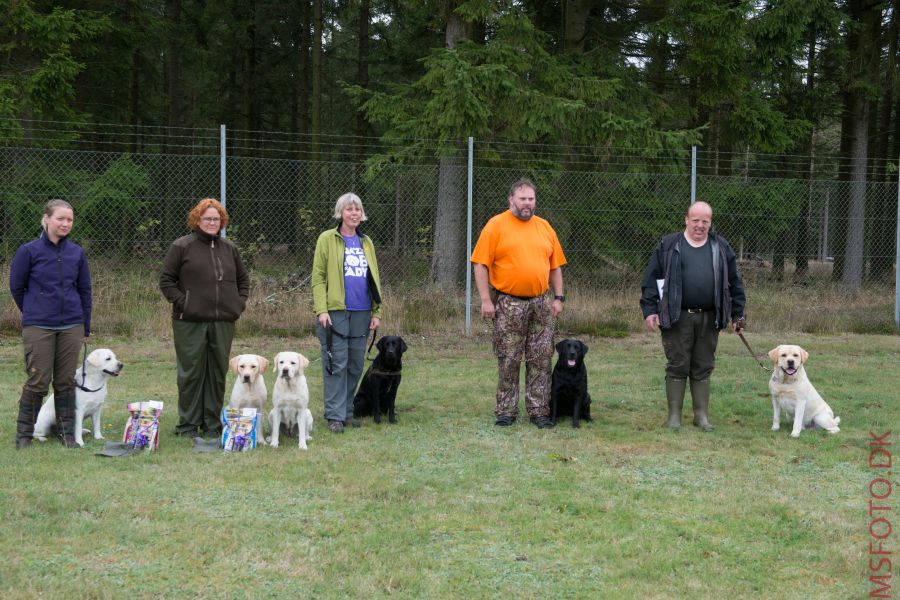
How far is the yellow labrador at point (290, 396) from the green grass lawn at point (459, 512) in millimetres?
155

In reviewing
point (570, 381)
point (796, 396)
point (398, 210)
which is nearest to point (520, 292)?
point (570, 381)

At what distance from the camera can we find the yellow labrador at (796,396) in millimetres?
6016

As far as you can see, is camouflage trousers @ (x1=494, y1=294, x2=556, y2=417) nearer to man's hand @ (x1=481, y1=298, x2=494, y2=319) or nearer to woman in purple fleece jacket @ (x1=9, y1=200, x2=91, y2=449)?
man's hand @ (x1=481, y1=298, x2=494, y2=319)

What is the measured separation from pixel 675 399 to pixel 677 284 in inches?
36.0

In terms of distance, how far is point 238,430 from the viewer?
17.6 feet

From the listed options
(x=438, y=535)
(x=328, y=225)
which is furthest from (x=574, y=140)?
(x=438, y=535)

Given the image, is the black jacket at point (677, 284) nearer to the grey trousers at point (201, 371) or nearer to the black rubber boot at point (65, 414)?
the grey trousers at point (201, 371)

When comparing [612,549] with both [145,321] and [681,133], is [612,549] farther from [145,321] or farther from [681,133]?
[681,133]

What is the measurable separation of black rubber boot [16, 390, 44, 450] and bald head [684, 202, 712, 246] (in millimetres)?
4750

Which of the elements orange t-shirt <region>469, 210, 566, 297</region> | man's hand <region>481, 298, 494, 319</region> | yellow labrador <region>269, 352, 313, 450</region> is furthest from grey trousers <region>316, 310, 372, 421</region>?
orange t-shirt <region>469, 210, 566, 297</region>

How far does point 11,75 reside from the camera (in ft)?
44.0

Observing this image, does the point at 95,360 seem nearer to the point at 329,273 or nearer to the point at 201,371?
the point at 201,371

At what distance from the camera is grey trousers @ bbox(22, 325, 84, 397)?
17.2 feet

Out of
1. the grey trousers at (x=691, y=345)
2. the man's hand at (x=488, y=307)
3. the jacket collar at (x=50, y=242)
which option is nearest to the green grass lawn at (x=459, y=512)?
the grey trousers at (x=691, y=345)
